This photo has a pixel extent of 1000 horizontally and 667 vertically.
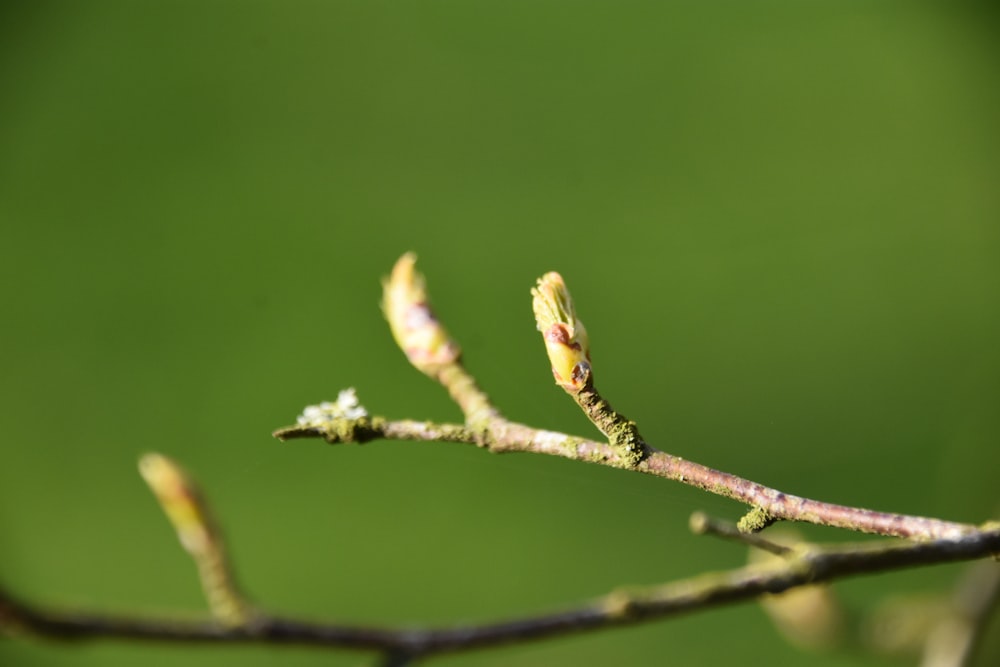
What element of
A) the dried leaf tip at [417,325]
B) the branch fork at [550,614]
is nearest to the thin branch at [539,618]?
the branch fork at [550,614]

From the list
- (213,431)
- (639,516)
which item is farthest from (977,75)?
(213,431)

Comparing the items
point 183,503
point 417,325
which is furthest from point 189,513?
point 417,325

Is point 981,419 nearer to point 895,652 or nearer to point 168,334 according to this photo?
point 895,652

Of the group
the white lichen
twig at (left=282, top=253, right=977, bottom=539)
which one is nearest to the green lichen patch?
twig at (left=282, top=253, right=977, bottom=539)

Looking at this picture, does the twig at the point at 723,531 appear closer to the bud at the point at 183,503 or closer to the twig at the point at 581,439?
the twig at the point at 581,439

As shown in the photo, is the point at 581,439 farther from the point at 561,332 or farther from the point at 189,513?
the point at 189,513

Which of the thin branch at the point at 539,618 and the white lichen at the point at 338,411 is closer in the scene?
the thin branch at the point at 539,618
